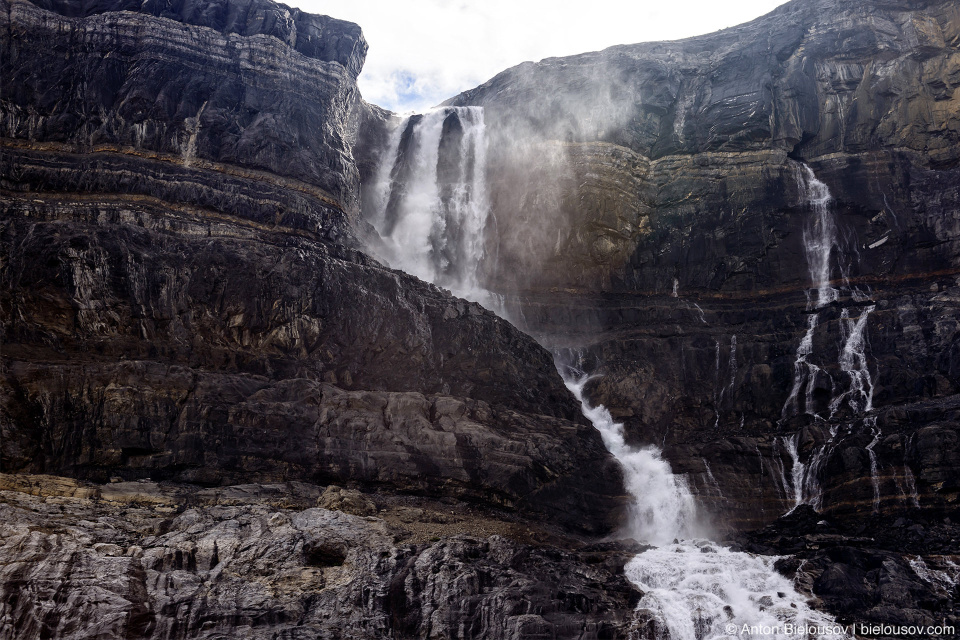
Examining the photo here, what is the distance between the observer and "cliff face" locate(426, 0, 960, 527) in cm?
4716

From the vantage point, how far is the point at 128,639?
86.3 feet

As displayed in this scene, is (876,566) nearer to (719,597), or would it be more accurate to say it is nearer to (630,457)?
(719,597)

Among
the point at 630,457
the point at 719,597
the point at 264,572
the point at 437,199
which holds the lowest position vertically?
the point at 719,597

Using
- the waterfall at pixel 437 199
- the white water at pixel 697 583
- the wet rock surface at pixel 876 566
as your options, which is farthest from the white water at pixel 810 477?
the waterfall at pixel 437 199

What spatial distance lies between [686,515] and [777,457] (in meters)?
5.83

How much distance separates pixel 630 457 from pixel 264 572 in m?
23.1

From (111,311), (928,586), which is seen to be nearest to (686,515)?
(928,586)

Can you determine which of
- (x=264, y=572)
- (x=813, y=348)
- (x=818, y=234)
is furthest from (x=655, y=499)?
(x=818, y=234)

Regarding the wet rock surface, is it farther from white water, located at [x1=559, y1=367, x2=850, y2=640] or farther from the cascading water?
the cascading water

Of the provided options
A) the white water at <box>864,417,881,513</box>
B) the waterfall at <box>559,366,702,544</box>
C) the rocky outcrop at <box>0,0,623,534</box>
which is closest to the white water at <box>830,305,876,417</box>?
the white water at <box>864,417,881,513</box>

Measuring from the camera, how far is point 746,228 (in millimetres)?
55812

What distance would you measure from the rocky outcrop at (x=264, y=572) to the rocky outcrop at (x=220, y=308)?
10.9 ft

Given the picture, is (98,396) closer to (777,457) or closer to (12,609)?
(12,609)

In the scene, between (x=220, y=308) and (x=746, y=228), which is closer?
(x=220, y=308)
